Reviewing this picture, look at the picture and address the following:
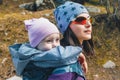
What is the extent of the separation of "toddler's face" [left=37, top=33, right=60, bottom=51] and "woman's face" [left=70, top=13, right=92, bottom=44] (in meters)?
0.29

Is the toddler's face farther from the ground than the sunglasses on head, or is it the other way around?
the sunglasses on head

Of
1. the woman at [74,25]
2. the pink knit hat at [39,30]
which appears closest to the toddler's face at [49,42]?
the pink knit hat at [39,30]

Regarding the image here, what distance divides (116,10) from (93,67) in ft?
4.24

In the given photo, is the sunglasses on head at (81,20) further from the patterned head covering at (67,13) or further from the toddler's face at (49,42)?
the toddler's face at (49,42)

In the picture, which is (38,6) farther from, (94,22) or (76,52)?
(76,52)

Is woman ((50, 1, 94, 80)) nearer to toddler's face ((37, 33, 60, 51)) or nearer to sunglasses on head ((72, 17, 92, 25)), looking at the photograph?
sunglasses on head ((72, 17, 92, 25))

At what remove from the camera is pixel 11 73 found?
6227 millimetres

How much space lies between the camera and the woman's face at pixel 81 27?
3705 millimetres

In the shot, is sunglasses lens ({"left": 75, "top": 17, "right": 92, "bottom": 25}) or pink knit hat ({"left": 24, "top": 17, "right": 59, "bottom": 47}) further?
sunglasses lens ({"left": 75, "top": 17, "right": 92, "bottom": 25})

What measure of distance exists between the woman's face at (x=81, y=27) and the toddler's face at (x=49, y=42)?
29 centimetres

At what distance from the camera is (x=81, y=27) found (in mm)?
3703

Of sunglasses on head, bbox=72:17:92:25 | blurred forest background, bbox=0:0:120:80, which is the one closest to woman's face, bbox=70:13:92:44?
sunglasses on head, bbox=72:17:92:25

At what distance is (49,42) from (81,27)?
405 mm

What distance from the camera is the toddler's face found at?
3.43 metres
